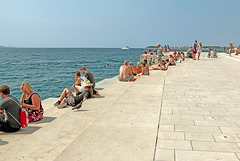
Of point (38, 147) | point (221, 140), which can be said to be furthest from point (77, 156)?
point (221, 140)

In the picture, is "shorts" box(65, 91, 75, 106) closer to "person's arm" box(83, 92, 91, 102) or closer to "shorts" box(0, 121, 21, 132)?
"person's arm" box(83, 92, 91, 102)

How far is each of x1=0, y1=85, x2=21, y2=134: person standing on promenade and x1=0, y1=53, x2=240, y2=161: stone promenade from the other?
17 centimetres

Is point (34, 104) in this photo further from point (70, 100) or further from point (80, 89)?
point (80, 89)

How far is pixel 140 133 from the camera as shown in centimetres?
384

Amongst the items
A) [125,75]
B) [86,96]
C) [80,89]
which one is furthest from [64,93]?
[125,75]

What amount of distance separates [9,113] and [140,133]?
2.98m

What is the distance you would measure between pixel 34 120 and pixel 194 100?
450 cm

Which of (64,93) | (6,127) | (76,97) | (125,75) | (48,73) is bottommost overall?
(48,73)

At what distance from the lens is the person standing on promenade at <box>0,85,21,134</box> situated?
4.72m

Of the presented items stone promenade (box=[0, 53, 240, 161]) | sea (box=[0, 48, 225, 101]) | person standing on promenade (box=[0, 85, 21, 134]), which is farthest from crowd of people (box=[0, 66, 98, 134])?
sea (box=[0, 48, 225, 101])

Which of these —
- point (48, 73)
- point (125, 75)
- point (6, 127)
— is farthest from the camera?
point (48, 73)

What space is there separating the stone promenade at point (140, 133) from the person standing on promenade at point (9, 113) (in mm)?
173

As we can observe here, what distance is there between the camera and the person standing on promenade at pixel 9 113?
4719mm

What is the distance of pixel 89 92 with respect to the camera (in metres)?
7.28
